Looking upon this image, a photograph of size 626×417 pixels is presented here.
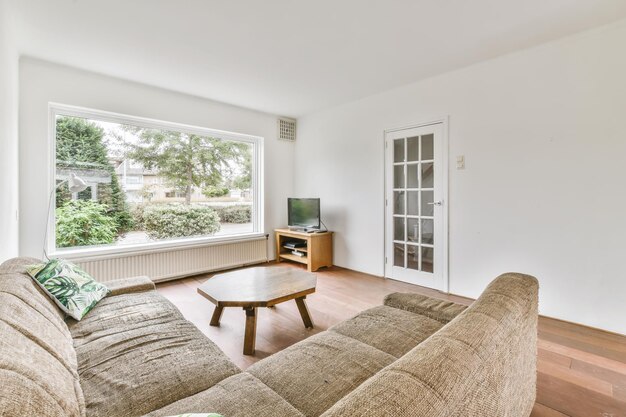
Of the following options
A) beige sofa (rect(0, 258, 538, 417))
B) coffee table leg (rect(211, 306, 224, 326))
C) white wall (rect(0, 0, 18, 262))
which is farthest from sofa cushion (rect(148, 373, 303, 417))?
white wall (rect(0, 0, 18, 262))

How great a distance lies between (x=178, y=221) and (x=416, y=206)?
10.3 ft

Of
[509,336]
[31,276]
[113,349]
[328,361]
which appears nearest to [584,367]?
[509,336]

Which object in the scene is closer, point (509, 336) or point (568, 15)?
point (509, 336)

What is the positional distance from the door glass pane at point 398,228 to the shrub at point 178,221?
100 inches

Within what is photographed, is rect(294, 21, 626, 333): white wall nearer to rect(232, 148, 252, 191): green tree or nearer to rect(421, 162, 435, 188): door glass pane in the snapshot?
rect(421, 162, 435, 188): door glass pane

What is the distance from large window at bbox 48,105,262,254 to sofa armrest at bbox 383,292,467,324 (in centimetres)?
280

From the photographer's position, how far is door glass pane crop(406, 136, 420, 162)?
353 cm

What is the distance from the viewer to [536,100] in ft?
8.72

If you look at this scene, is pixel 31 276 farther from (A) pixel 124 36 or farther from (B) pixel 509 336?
A: (B) pixel 509 336

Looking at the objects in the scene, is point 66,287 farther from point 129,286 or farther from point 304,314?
point 304,314

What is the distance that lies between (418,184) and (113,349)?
3218mm

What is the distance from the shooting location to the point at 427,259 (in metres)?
3.48

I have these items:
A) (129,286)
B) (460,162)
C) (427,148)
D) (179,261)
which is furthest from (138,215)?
(460,162)

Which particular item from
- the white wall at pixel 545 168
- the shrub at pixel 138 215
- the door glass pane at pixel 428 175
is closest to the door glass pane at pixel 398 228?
the door glass pane at pixel 428 175
